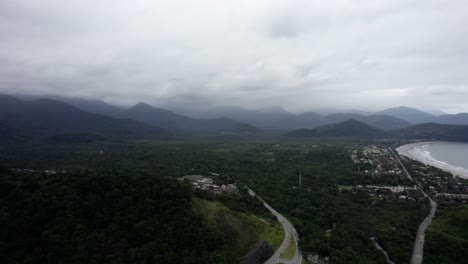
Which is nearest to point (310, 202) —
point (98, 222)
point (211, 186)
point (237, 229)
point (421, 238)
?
point (421, 238)

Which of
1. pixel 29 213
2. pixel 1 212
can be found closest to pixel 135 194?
pixel 29 213

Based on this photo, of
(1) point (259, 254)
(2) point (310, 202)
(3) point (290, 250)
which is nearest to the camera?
(1) point (259, 254)

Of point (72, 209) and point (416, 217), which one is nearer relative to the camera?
point (72, 209)

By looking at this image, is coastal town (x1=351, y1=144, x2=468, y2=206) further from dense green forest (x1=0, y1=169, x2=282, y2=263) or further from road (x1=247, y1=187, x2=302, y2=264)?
dense green forest (x1=0, y1=169, x2=282, y2=263)

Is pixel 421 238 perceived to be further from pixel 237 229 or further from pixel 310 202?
pixel 237 229

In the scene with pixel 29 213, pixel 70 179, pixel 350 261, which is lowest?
pixel 350 261

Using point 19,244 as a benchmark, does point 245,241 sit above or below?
below

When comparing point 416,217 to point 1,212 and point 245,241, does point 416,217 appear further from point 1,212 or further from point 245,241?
point 1,212
